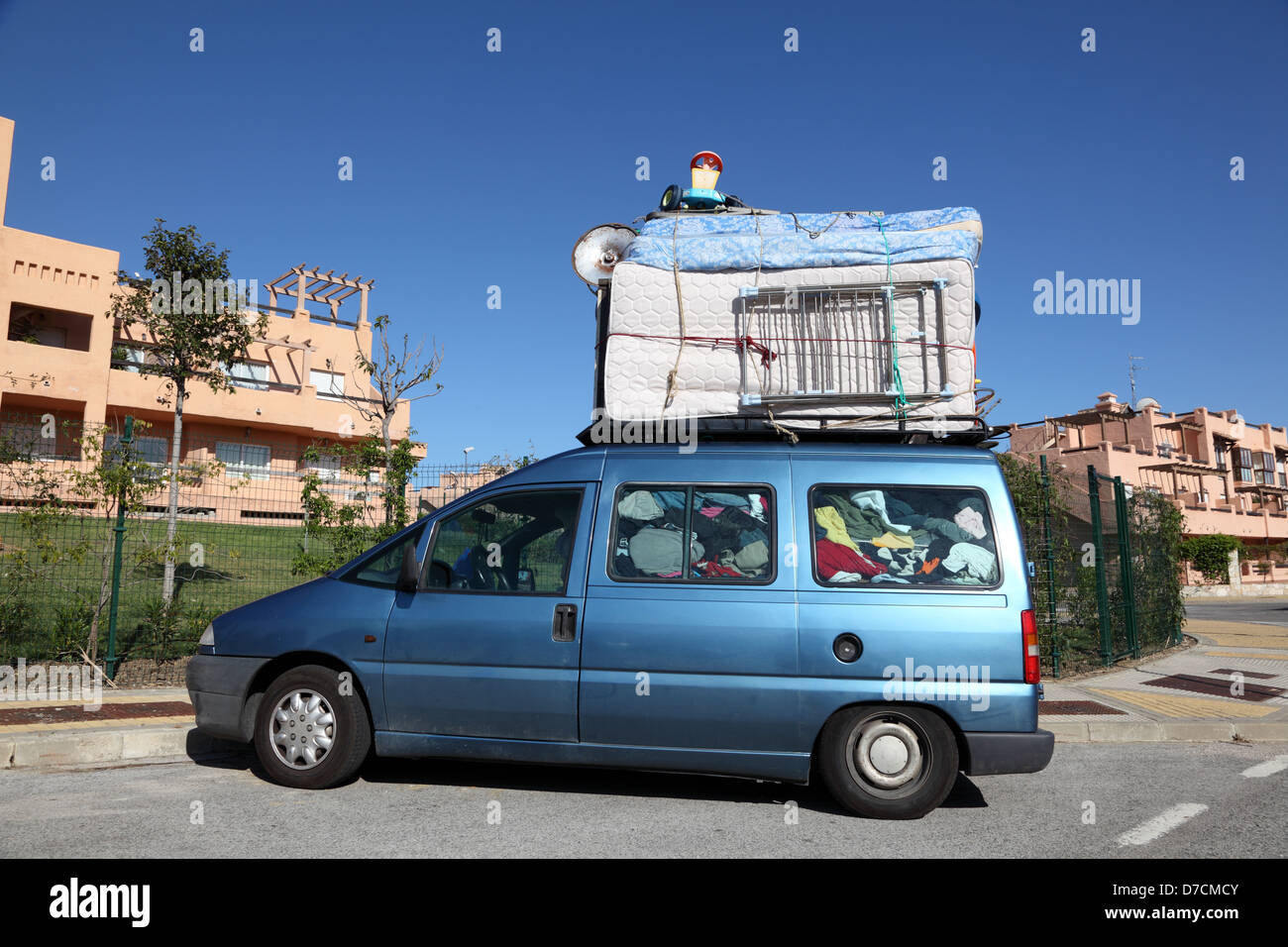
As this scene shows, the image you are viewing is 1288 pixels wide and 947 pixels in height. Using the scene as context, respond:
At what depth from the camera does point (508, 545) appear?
15.9ft

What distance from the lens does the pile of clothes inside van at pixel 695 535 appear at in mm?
4551

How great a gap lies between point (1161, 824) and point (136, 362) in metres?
32.0

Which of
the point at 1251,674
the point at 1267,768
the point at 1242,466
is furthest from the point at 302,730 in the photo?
the point at 1242,466

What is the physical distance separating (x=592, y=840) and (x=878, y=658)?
1729 millimetres

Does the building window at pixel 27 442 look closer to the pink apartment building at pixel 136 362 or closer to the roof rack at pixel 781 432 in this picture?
the roof rack at pixel 781 432

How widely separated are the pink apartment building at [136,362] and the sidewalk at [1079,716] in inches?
477

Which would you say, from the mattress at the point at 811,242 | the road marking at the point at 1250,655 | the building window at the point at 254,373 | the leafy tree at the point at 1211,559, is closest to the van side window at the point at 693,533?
the mattress at the point at 811,242

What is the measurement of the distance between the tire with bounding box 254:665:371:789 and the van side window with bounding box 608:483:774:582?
1760 mm

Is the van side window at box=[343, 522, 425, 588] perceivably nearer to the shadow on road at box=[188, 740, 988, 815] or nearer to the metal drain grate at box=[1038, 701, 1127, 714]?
the shadow on road at box=[188, 740, 988, 815]

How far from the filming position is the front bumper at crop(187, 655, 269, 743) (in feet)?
15.8

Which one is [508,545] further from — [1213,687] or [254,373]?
[254,373]

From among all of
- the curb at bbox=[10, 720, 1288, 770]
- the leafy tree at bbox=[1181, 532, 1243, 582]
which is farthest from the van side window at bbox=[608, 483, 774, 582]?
the leafy tree at bbox=[1181, 532, 1243, 582]
